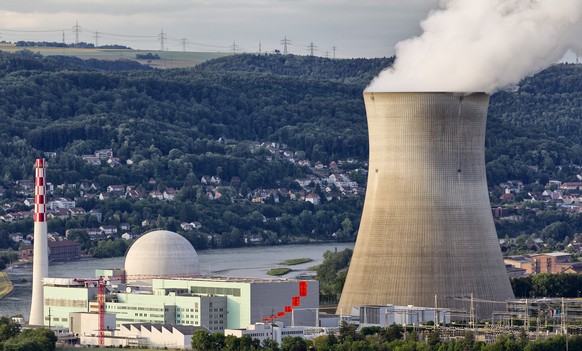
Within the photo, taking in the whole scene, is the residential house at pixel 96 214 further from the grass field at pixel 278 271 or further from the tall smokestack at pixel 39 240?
the tall smokestack at pixel 39 240

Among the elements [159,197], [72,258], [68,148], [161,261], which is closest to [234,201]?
[159,197]

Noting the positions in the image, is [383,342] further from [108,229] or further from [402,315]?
[108,229]

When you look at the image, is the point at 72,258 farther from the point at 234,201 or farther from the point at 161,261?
the point at 161,261

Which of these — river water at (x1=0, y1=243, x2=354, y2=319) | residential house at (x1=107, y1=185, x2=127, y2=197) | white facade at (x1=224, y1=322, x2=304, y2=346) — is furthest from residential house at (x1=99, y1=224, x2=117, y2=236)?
white facade at (x1=224, y1=322, x2=304, y2=346)

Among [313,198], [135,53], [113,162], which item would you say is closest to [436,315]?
[313,198]

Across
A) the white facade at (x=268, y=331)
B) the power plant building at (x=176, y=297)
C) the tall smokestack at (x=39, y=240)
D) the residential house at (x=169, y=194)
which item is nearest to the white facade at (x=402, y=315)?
the white facade at (x=268, y=331)
